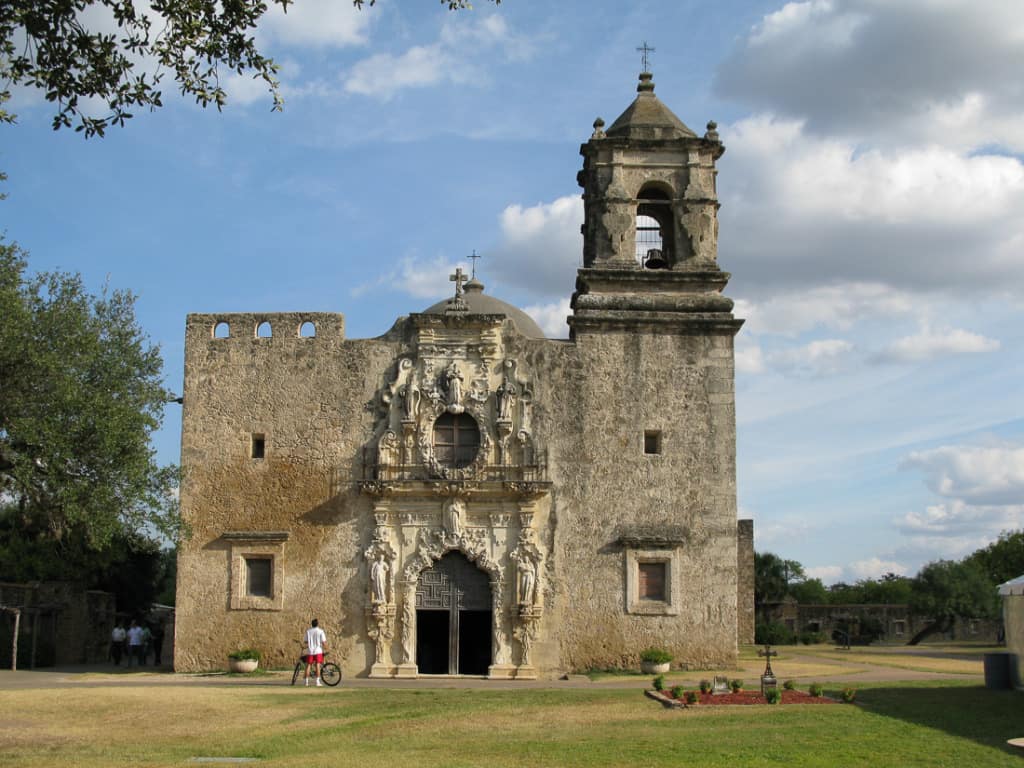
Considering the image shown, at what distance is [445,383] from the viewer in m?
25.3

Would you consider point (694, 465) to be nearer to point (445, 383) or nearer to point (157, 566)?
point (445, 383)

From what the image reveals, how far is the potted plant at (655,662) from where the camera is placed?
24000mm

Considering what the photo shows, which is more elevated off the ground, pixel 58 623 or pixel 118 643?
pixel 58 623

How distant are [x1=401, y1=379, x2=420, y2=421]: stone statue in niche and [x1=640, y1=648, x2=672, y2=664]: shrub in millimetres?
6923

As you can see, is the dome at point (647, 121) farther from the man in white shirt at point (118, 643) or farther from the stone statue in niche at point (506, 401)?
the man in white shirt at point (118, 643)

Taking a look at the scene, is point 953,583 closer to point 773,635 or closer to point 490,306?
point 773,635

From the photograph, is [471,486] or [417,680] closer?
[417,680]

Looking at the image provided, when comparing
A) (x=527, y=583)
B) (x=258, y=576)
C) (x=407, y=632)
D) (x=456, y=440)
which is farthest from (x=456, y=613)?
(x=258, y=576)

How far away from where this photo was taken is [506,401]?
2505cm

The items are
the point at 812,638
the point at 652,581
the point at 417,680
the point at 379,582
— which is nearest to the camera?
the point at 417,680

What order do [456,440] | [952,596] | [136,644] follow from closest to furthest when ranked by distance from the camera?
[456,440] < [136,644] < [952,596]

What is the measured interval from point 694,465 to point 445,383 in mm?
5662

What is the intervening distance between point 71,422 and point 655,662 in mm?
12791

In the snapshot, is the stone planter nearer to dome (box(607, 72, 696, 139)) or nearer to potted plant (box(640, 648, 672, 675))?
potted plant (box(640, 648, 672, 675))
